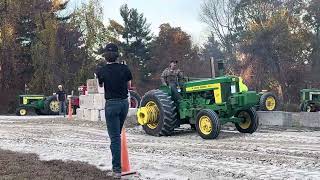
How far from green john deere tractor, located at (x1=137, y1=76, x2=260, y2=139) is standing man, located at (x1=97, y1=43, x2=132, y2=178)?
5010 millimetres

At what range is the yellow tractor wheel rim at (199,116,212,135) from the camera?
39.2 ft

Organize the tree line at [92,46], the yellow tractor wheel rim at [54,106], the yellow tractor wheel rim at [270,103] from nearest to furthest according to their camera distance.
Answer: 1. the yellow tractor wheel rim at [270,103]
2. the yellow tractor wheel rim at [54,106]
3. the tree line at [92,46]

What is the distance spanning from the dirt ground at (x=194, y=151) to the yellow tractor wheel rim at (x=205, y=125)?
1.00 feet

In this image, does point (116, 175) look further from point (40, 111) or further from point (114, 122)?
point (40, 111)

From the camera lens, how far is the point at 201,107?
12773mm

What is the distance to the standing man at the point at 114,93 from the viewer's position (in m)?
7.10

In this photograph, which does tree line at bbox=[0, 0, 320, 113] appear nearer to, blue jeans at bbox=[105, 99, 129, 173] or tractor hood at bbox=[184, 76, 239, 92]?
tractor hood at bbox=[184, 76, 239, 92]

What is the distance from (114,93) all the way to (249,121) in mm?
6425

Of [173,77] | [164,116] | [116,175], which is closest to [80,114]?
[173,77]

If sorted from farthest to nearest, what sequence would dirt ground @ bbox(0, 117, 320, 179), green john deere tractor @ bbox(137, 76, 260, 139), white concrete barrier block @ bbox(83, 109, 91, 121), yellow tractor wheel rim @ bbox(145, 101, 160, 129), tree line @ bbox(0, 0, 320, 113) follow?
tree line @ bbox(0, 0, 320, 113), white concrete barrier block @ bbox(83, 109, 91, 121), yellow tractor wheel rim @ bbox(145, 101, 160, 129), green john deere tractor @ bbox(137, 76, 260, 139), dirt ground @ bbox(0, 117, 320, 179)

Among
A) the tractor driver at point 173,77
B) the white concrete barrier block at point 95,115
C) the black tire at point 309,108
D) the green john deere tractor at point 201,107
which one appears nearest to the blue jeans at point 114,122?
the green john deere tractor at point 201,107

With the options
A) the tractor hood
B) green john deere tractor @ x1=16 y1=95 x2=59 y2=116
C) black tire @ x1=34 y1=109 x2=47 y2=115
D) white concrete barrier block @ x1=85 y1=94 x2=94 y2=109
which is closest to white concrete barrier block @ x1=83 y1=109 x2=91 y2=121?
white concrete barrier block @ x1=85 y1=94 x2=94 y2=109

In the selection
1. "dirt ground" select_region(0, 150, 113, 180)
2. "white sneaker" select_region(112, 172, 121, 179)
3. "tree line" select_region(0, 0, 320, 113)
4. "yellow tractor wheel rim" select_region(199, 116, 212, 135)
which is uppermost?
"tree line" select_region(0, 0, 320, 113)

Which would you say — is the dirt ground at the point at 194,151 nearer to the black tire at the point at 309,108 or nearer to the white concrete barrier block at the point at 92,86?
the white concrete barrier block at the point at 92,86
